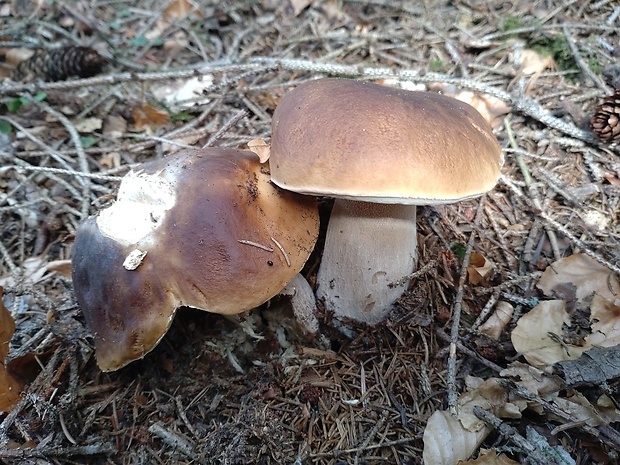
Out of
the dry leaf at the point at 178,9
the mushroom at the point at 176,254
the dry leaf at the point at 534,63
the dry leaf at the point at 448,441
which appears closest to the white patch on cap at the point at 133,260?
the mushroom at the point at 176,254

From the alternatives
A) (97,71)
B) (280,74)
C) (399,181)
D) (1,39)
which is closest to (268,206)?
(399,181)

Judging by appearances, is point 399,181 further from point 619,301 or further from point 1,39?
point 1,39

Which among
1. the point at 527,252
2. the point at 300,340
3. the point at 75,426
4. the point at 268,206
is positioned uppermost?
the point at 268,206

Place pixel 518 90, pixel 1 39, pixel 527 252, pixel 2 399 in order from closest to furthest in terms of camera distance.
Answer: pixel 2 399 → pixel 527 252 → pixel 518 90 → pixel 1 39

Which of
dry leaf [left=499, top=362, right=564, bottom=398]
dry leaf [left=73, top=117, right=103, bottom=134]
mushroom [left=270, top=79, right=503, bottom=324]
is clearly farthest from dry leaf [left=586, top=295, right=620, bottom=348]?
dry leaf [left=73, top=117, right=103, bottom=134]

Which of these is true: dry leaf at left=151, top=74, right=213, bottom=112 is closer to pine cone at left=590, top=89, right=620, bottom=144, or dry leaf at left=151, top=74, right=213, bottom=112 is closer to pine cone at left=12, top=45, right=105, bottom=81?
pine cone at left=12, top=45, right=105, bottom=81

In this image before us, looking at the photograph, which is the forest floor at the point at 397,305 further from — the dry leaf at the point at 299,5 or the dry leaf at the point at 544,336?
the dry leaf at the point at 299,5
